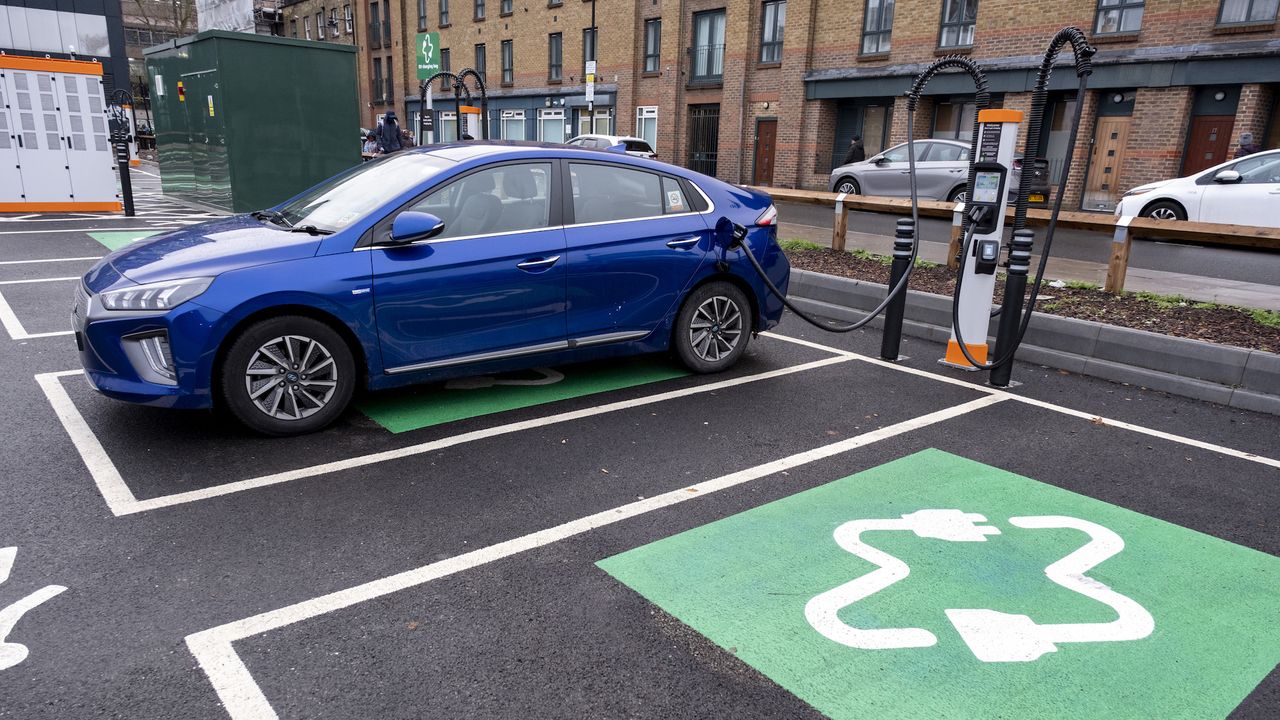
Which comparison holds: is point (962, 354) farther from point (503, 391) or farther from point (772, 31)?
point (772, 31)

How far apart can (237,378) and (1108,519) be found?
183 inches

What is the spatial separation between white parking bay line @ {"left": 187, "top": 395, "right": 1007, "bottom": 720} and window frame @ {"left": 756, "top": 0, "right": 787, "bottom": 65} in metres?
27.7

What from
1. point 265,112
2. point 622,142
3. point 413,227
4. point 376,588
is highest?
point 265,112

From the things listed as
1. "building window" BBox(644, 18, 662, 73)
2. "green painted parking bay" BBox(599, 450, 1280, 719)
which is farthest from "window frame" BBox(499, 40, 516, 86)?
"green painted parking bay" BBox(599, 450, 1280, 719)

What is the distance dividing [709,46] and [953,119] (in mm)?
10816

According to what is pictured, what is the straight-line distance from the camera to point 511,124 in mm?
43312

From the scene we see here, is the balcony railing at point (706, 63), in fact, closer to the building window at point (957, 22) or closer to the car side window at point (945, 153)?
the building window at point (957, 22)

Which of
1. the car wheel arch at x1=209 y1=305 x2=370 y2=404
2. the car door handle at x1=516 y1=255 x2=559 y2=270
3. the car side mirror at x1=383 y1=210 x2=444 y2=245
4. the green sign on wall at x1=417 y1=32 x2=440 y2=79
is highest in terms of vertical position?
the green sign on wall at x1=417 y1=32 x2=440 y2=79

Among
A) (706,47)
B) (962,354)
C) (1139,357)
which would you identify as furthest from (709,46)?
(1139,357)

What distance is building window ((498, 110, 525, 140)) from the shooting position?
1681 inches

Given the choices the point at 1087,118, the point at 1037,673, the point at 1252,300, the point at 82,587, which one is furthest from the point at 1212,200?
the point at 82,587

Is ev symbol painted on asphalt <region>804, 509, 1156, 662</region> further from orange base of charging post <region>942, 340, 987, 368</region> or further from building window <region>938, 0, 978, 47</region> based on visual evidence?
building window <region>938, 0, 978, 47</region>

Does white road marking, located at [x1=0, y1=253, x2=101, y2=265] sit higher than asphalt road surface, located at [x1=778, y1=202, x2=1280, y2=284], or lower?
lower

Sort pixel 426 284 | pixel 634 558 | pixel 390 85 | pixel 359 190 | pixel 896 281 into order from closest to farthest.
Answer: pixel 634 558
pixel 426 284
pixel 359 190
pixel 896 281
pixel 390 85
